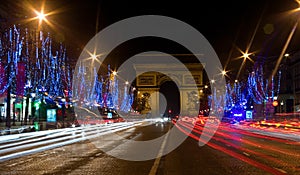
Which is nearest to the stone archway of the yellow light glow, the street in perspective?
the street in perspective

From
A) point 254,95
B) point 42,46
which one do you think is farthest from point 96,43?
point 254,95

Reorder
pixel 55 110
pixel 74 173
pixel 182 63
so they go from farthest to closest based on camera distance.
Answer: pixel 182 63 < pixel 55 110 < pixel 74 173

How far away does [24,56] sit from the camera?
28.9 meters

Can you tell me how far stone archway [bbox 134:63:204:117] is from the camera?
387 feet

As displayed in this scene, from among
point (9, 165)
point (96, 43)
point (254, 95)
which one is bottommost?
point (9, 165)

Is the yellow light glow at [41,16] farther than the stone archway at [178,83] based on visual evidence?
No

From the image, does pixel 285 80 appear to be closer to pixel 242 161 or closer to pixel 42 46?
pixel 42 46

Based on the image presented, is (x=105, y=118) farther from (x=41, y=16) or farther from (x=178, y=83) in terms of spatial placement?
(x=178, y=83)

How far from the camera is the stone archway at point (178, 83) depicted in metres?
118

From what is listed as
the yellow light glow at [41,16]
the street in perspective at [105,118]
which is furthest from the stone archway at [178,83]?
the yellow light glow at [41,16]

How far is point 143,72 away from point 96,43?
252 feet

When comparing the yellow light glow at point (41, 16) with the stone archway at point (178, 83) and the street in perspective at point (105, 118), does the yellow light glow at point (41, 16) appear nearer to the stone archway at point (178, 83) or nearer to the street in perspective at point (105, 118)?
the street in perspective at point (105, 118)

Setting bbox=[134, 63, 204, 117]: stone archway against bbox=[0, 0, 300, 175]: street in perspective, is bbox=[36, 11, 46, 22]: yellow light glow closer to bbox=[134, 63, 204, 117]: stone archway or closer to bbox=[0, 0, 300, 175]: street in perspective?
bbox=[0, 0, 300, 175]: street in perspective

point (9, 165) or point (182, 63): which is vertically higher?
point (182, 63)
